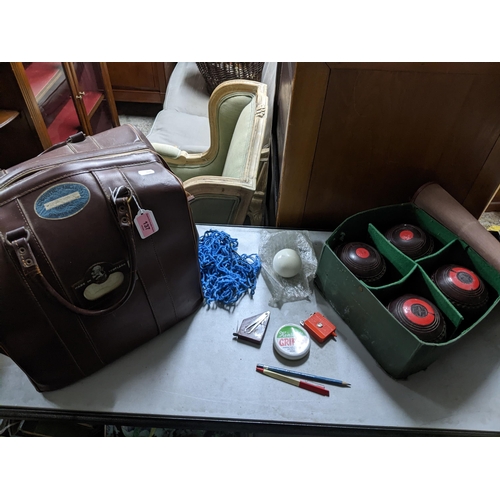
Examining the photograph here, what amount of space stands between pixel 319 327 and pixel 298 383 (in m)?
0.14

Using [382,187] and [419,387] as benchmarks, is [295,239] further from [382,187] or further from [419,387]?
[419,387]

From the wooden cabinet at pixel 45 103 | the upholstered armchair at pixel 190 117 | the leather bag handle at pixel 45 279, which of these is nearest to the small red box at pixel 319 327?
the leather bag handle at pixel 45 279

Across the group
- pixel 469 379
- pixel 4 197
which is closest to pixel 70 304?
pixel 4 197

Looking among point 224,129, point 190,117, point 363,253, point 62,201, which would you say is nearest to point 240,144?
point 224,129

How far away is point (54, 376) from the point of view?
2.23 ft

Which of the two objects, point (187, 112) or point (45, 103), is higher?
point (45, 103)

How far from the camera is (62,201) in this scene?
1.88 ft

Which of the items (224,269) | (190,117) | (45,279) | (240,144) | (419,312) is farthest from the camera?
(190,117)

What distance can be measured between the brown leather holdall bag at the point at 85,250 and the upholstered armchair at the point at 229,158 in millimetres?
436

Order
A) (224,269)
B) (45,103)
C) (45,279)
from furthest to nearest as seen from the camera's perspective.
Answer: (45,103)
(224,269)
(45,279)

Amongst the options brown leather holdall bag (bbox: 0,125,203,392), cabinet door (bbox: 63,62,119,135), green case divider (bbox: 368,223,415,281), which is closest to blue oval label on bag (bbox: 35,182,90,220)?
brown leather holdall bag (bbox: 0,125,203,392)

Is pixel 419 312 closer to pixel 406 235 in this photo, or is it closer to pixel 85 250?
pixel 406 235

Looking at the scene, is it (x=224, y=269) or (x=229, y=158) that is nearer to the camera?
(x=224, y=269)

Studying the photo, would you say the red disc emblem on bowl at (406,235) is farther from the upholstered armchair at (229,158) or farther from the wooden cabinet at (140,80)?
the wooden cabinet at (140,80)
